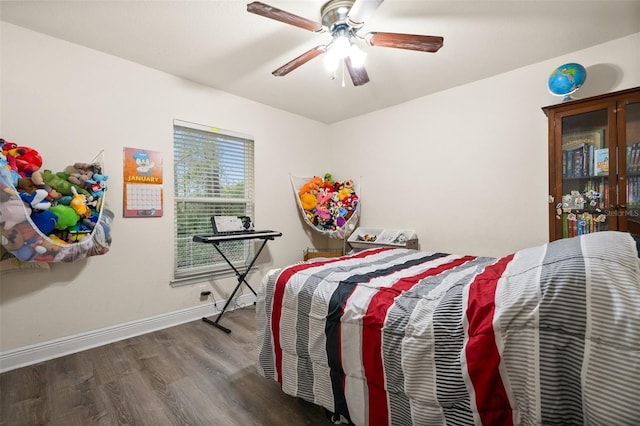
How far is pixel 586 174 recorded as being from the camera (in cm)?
216

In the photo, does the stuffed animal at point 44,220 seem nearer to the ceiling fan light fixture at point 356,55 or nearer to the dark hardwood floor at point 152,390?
the dark hardwood floor at point 152,390

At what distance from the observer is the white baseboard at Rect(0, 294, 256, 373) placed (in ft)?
6.57

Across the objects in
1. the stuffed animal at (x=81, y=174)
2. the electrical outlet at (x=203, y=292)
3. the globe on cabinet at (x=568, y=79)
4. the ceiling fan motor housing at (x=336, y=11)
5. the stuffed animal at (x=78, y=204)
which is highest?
the ceiling fan motor housing at (x=336, y=11)

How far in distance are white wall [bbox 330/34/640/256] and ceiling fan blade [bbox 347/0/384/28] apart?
1.93m

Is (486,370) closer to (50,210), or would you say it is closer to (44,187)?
(50,210)

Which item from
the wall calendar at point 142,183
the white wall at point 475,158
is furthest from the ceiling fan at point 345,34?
the wall calendar at point 142,183

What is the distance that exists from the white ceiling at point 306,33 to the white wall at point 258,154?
19 cm

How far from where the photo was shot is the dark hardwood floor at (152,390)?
1510mm

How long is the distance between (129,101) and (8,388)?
2.26 meters

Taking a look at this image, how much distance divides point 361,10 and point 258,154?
2.23 meters

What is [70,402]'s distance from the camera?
164 cm

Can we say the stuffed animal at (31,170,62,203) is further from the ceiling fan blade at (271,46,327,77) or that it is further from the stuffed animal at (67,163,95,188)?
the ceiling fan blade at (271,46,327,77)

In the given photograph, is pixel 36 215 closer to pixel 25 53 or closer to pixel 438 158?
pixel 25 53

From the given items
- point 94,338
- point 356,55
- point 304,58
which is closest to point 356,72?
point 356,55
